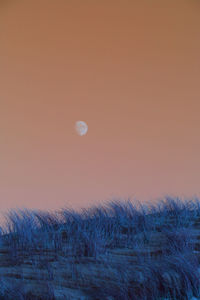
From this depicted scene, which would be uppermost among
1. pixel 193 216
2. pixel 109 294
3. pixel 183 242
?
pixel 193 216

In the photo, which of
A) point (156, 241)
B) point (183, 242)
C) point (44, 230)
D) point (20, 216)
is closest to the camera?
point (183, 242)

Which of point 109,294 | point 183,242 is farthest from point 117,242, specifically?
point 109,294

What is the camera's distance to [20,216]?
6.68 feet

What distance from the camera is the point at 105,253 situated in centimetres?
135

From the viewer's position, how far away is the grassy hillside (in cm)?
99

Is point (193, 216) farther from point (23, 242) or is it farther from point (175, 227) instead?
point (23, 242)

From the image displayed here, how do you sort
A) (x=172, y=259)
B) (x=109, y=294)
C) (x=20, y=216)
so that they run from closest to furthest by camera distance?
(x=109, y=294) → (x=172, y=259) → (x=20, y=216)

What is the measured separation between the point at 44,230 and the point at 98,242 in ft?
1.51

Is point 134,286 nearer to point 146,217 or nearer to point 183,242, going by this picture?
point 183,242

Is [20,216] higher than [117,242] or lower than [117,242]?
higher

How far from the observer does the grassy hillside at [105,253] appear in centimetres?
99

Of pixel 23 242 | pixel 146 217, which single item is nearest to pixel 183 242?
pixel 146 217

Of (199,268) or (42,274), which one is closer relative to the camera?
(199,268)

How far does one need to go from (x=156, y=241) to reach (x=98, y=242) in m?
0.25
